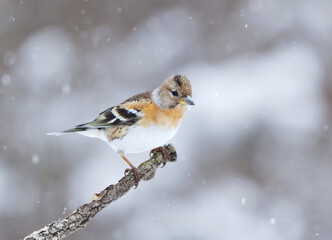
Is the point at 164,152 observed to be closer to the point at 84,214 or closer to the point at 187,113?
the point at 84,214

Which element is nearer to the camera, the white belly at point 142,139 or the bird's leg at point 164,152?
the bird's leg at point 164,152

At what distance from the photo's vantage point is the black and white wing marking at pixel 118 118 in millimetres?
3090

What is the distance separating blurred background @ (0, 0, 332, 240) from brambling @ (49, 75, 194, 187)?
2659mm

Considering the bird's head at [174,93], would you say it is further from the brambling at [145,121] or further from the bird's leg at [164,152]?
the bird's leg at [164,152]

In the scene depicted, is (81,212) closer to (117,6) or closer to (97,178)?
(97,178)

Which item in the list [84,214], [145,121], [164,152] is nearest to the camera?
[84,214]

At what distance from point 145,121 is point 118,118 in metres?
0.21

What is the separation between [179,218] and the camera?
5.79 metres

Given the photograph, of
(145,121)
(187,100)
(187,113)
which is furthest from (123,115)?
(187,113)

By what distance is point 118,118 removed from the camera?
3143mm

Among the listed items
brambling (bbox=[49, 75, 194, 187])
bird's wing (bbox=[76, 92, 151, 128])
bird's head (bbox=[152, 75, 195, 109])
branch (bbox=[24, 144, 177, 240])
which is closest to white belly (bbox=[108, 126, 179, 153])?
brambling (bbox=[49, 75, 194, 187])

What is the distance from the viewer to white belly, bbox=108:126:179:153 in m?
2.91

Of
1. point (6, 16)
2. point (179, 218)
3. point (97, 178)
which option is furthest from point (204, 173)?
point (6, 16)

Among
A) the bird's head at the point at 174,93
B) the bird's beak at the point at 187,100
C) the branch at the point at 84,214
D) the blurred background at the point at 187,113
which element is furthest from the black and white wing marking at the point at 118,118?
the blurred background at the point at 187,113
